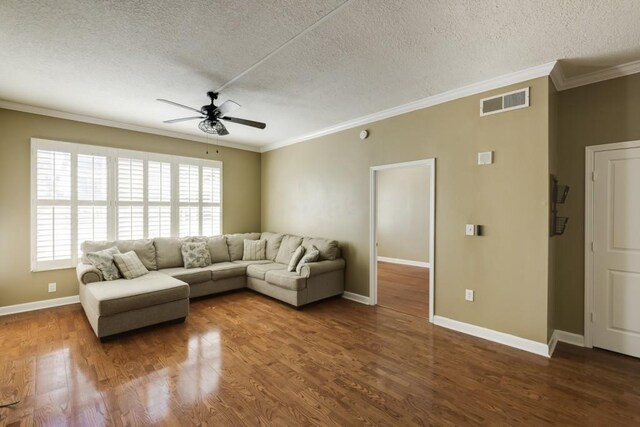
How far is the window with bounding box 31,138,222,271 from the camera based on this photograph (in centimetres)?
419

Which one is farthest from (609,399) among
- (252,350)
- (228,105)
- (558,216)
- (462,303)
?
(228,105)

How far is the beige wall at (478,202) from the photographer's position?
9.76ft

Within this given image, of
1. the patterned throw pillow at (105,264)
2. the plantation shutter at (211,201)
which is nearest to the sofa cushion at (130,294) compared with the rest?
the patterned throw pillow at (105,264)

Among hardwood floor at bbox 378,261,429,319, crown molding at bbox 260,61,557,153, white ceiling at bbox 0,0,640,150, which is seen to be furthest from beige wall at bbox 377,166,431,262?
white ceiling at bbox 0,0,640,150

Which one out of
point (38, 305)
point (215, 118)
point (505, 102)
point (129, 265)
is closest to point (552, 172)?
point (505, 102)

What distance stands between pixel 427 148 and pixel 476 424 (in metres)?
2.94

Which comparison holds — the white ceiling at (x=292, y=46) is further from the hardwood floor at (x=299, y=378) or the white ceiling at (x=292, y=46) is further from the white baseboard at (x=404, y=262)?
the white baseboard at (x=404, y=262)

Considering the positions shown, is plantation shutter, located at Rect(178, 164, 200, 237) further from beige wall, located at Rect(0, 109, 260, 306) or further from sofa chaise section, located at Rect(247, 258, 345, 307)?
sofa chaise section, located at Rect(247, 258, 345, 307)

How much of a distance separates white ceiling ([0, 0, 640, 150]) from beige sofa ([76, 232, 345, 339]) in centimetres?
231

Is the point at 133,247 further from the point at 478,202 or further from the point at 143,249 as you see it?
the point at 478,202

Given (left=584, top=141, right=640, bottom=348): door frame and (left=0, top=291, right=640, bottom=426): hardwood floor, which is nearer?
(left=0, top=291, right=640, bottom=426): hardwood floor

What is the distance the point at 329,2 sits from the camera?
6.61ft

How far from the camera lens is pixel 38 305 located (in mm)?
4191

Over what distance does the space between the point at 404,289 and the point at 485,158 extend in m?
2.93
